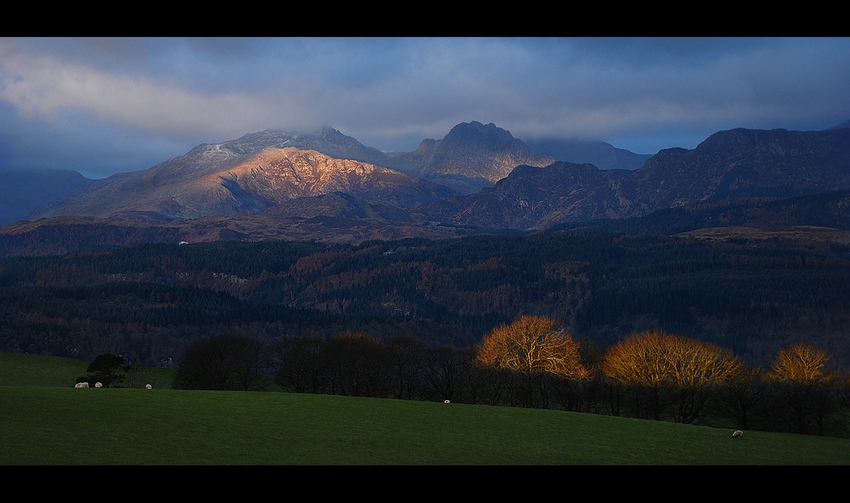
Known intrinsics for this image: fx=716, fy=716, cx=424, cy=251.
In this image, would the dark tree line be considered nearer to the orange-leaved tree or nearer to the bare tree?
the bare tree

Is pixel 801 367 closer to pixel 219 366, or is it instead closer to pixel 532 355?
pixel 532 355

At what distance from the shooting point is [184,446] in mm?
38125

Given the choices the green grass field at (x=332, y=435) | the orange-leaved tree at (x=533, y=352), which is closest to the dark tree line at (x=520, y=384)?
the orange-leaved tree at (x=533, y=352)

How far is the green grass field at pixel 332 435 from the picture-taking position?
35.9m

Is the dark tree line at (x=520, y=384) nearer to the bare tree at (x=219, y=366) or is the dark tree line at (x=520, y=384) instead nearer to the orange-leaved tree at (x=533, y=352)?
the bare tree at (x=219, y=366)

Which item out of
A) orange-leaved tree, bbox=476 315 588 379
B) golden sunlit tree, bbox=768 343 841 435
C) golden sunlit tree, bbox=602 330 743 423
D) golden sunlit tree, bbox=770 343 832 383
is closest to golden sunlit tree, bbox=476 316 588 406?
orange-leaved tree, bbox=476 315 588 379

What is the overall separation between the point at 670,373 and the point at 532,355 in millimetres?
19297

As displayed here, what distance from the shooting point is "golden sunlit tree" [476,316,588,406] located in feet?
326

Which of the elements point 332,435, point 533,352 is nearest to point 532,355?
point 533,352

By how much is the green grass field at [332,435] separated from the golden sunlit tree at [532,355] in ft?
101

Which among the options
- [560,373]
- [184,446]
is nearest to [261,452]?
[184,446]

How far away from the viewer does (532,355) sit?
104 metres
